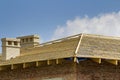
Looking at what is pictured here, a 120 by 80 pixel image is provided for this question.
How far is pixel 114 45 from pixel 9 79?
23.1 ft

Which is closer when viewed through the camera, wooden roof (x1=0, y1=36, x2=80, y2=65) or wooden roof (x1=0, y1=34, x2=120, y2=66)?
wooden roof (x1=0, y1=34, x2=120, y2=66)

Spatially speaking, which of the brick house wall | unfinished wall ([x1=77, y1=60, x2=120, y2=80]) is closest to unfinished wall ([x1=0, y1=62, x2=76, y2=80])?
the brick house wall

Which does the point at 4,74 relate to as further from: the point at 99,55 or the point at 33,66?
the point at 99,55

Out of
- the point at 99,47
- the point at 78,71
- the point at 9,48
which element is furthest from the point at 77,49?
the point at 9,48

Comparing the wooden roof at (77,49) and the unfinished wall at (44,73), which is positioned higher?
the wooden roof at (77,49)

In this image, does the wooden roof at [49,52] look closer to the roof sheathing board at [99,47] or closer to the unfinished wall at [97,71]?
the roof sheathing board at [99,47]

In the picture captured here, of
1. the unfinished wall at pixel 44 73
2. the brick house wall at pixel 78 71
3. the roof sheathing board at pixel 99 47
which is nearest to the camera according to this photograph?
the roof sheathing board at pixel 99 47

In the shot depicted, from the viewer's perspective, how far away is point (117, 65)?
83.1 feet

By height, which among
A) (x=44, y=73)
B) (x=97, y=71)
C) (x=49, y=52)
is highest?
(x=49, y=52)

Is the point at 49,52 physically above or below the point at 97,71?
above

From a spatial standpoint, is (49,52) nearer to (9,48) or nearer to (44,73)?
(44,73)

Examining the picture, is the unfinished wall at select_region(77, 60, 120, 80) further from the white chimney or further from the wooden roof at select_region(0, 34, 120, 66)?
the white chimney

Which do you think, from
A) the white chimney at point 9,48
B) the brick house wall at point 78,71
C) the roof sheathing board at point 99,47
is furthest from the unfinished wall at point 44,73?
the white chimney at point 9,48

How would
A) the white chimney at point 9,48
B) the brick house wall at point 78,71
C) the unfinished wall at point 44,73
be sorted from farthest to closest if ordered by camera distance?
the white chimney at point 9,48 < the unfinished wall at point 44,73 < the brick house wall at point 78,71
